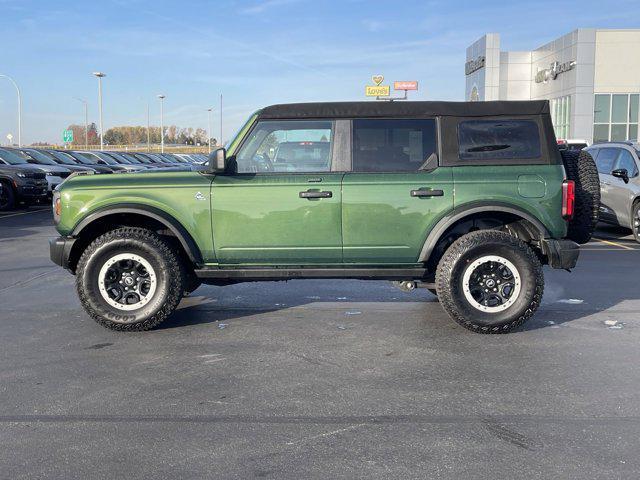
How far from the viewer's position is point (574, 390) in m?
4.30

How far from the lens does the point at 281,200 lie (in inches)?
224

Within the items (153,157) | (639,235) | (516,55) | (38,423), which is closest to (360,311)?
(38,423)

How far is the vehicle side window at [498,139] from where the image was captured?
5797 millimetres

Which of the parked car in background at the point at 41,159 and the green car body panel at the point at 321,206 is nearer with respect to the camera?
the green car body panel at the point at 321,206

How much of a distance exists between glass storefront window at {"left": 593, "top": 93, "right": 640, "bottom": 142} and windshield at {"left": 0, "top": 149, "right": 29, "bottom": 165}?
32.9m

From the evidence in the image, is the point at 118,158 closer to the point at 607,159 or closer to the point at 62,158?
the point at 62,158

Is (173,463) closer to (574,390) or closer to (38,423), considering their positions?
(38,423)

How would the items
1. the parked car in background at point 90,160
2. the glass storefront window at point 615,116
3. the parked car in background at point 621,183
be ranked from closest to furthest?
1. the parked car in background at point 621,183
2. the parked car in background at point 90,160
3. the glass storefront window at point 615,116

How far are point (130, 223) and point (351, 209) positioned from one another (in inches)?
83.2

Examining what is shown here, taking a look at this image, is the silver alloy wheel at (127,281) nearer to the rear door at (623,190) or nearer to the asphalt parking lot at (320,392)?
the asphalt parking lot at (320,392)

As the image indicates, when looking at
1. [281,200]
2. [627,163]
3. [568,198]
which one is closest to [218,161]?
[281,200]

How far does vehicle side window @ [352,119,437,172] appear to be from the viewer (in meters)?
5.80

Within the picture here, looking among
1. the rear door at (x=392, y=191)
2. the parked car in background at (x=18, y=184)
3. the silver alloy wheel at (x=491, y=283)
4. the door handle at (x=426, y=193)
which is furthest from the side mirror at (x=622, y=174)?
the parked car in background at (x=18, y=184)

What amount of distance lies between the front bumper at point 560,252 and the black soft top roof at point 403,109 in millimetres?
1201
